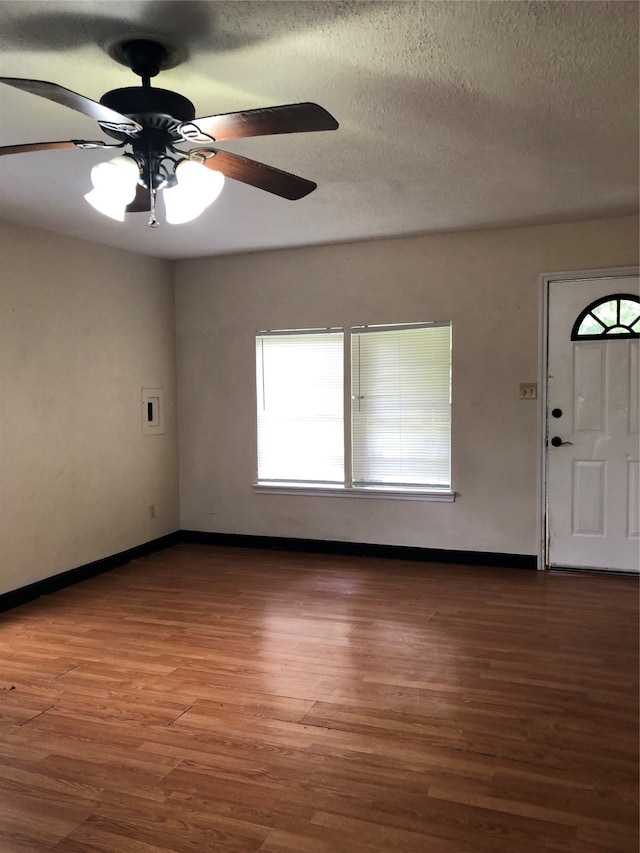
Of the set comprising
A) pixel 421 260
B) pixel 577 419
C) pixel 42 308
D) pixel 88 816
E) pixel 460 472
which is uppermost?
pixel 421 260

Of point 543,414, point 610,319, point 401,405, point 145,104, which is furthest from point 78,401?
point 610,319

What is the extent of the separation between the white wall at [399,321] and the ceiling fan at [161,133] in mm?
2898

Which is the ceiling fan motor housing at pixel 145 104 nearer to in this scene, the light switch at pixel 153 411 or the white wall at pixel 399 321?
the white wall at pixel 399 321

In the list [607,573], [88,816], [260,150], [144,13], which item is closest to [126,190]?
[144,13]

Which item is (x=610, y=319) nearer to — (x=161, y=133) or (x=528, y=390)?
(x=528, y=390)

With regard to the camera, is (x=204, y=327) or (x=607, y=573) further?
(x=204, y=327)

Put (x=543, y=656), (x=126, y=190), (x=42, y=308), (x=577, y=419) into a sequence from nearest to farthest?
(x=126, y=190) → (x=543, y=656) → (x=42, y=308) → (x=577, y=419)

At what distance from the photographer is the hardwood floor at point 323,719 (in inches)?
83.4

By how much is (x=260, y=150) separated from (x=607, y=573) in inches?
147

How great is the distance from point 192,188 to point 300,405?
3.43 metres

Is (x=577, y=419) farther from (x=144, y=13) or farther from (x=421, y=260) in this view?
(x=144, y=13)

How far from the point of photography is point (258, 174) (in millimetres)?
2398

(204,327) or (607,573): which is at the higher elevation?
(204,327)

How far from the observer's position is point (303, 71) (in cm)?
237
